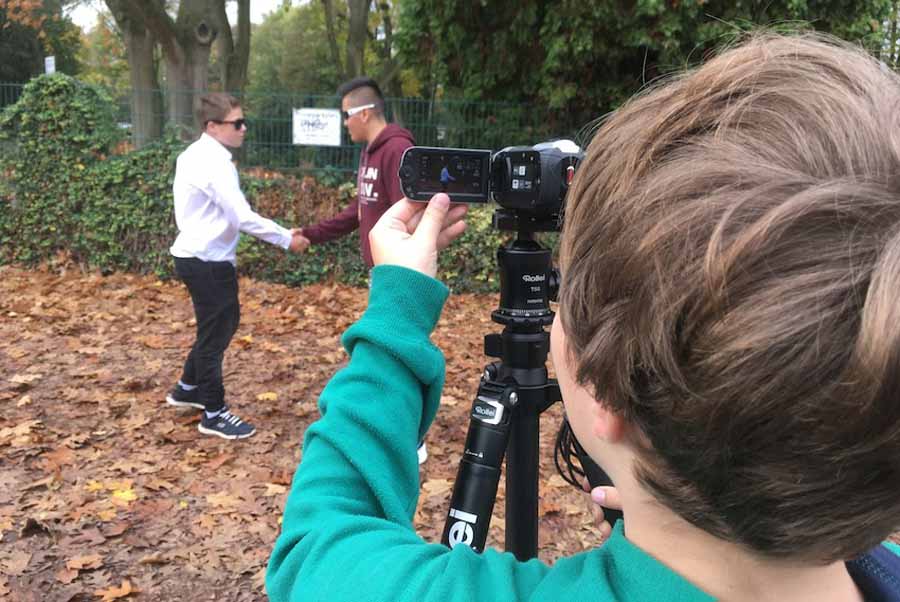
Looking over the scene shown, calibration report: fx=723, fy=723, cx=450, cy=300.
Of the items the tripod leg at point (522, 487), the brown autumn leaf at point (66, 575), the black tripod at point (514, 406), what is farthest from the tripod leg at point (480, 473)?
the brown autumn leaf at point (66, 575)

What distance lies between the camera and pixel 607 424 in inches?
30.1

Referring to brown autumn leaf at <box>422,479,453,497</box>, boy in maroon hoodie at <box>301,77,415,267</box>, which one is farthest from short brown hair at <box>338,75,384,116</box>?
brown autumn leaf at <box>422,479,453,497</box>

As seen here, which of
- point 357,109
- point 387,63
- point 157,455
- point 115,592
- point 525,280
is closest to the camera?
point 525,280

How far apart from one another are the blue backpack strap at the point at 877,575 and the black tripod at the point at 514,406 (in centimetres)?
65

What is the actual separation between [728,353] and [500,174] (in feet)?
2.73

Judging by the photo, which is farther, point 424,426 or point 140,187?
point 140,187

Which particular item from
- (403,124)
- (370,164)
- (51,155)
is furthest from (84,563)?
(51,155)

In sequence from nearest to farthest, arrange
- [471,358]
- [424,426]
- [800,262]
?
[800,262] → [424,426] → [471,358]

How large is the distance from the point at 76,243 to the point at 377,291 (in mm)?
8565

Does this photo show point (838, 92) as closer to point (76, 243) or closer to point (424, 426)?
point (424, 426)

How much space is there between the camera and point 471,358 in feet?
19.7

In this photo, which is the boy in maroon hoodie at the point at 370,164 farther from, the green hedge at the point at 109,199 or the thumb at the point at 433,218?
the green hedge at the point at 109,199

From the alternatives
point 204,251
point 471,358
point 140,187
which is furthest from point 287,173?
point 204,251

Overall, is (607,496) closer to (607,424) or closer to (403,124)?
(607,424)
